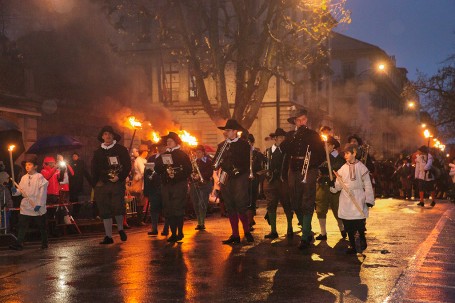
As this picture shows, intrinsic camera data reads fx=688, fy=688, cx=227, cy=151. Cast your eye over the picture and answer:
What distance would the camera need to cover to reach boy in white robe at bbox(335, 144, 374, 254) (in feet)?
30.3

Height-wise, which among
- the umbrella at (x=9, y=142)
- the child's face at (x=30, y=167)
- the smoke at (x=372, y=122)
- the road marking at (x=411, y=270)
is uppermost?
the smoke at (x=372, y=122)

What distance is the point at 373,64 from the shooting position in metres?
73.2

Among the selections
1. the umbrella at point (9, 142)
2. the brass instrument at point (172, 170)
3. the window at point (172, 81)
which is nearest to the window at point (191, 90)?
the window at point (172, 81)

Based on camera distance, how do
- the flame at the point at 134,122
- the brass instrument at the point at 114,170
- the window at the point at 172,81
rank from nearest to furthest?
the brass instrument at the point at 114,170
the flame at the point at 134,122
the window at the point at 172,81

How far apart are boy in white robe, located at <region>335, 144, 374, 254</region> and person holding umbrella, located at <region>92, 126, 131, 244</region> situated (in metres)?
3.63

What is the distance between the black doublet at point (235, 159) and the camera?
10.6m

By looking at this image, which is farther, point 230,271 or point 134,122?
point 134,122

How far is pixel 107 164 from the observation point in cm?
1105

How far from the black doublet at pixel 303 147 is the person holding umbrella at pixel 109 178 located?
280 cm

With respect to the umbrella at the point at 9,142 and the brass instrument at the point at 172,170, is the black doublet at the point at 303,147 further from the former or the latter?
the umbrella at the point at 9,142

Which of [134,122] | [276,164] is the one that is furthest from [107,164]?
[134,122]

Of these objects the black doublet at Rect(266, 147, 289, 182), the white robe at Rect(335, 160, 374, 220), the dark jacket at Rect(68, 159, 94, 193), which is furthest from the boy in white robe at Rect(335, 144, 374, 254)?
the dark jacket at Rect(68, 159, 94, 193)

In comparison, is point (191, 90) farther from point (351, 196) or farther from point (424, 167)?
point (351, 196)

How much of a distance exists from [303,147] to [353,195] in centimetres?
116
